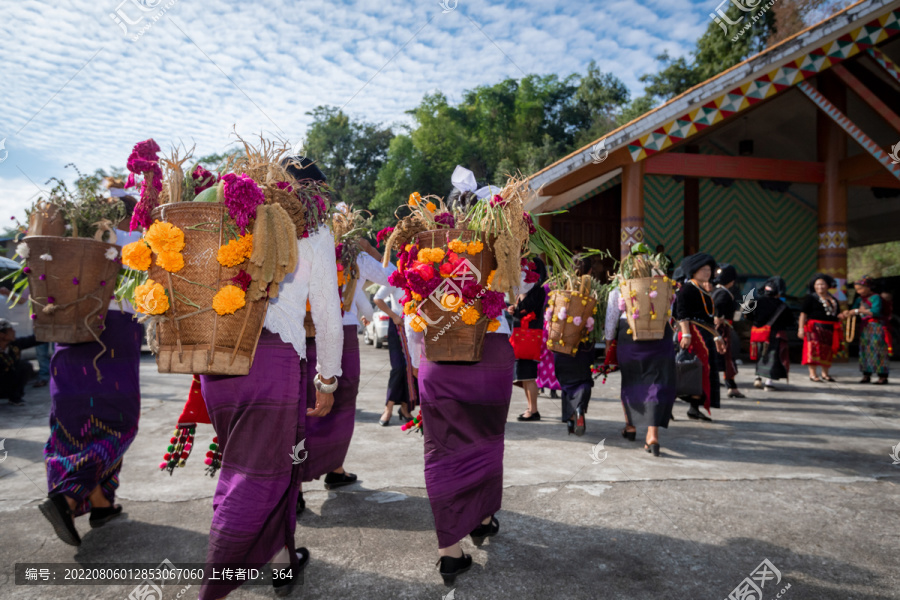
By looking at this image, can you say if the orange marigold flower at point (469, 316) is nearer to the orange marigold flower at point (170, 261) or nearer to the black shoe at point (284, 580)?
the orange marigold flower at point (170, 261)

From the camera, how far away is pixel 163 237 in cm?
214

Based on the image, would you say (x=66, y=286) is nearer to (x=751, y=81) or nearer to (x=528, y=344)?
(x=528, y=344)

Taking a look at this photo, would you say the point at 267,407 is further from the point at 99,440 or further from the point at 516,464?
the point at 516,464

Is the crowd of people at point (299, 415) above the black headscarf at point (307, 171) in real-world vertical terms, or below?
below

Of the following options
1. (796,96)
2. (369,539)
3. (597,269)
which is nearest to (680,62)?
(796,96)


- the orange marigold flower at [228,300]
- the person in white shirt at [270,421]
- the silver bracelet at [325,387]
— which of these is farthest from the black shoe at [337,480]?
the orange marigold flower at [228,300]

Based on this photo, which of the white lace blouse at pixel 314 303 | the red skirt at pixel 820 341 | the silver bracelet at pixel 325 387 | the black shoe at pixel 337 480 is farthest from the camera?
the red skirt at pixel 820 341

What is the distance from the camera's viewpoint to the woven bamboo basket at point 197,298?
220 centimetres

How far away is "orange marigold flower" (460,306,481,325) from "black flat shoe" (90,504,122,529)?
2.61 metres

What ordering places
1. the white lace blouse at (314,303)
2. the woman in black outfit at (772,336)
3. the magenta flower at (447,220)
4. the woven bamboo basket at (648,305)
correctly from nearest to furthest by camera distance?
the white lace blouse at (314,303) → the magenta flower at (447,220) → the woven bamboo basket at (648,305) → the woman in black outfit at (772,336)

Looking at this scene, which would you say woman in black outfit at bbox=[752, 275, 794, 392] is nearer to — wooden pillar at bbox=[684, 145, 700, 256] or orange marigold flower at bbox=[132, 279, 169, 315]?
wooden pillar at bbox=[684, 145, 700, 256]

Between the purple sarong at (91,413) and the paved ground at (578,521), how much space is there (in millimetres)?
362

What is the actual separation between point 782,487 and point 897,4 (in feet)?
35.8

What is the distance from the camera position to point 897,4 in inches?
407
